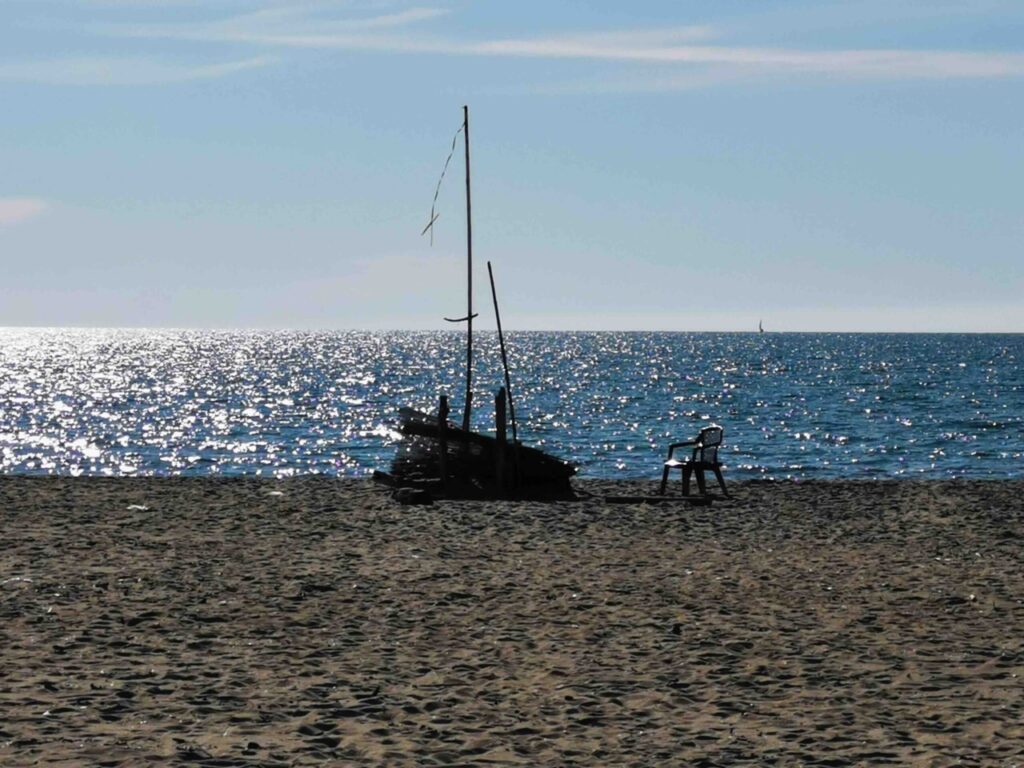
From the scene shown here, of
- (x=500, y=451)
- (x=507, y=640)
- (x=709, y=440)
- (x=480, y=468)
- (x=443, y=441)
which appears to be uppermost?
(x=709, y=440)

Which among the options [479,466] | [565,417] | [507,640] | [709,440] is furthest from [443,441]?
[565,417]

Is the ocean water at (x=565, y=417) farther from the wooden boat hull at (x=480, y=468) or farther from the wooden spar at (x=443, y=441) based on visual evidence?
the wooden spar at (x=443, y=441)

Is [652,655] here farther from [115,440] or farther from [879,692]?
[115,440]

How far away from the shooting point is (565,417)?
69250mm

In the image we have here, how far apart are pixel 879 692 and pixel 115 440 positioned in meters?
52.7

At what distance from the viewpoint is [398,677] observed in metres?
10.4

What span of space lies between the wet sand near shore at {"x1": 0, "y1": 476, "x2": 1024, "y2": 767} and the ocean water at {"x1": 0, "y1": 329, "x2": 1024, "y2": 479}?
73.2 ft

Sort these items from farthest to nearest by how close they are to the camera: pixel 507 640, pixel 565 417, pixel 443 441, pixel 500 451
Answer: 1. pixel 565 417
2. pixel 443 441
3. pixel 500 451
4. pixel 507 640

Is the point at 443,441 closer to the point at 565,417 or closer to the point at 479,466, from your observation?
the point at 479,466

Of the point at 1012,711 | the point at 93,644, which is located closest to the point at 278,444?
the point at 93,644

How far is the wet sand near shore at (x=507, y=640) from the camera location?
341 inches

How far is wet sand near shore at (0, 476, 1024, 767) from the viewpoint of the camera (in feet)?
28.4

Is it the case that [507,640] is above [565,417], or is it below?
above

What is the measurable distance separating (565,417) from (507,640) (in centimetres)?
5751
